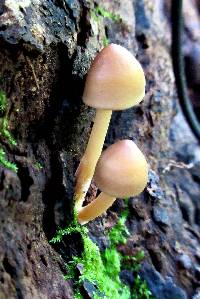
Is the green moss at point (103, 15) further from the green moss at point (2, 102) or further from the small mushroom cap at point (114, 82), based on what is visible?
the green moss at point (2, 102)

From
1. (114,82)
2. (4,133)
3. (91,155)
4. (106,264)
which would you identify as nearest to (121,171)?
(91,155)

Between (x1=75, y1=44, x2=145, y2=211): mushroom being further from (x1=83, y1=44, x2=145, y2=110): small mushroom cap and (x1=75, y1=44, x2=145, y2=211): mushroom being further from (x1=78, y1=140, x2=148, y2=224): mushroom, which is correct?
(x1=78, y1=140, x2=148, y2=224): mushroom

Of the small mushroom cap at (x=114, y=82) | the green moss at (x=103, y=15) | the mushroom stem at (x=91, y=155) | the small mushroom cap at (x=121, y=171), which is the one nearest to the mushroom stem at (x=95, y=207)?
the mushroom stem at (x=91, y=155)

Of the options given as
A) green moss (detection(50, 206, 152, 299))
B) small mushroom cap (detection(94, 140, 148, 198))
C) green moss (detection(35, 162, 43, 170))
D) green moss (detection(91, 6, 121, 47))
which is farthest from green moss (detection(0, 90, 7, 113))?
green moss (detection(91, 6, 121, 47))

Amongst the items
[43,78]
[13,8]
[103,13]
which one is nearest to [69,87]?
→ [43,78]

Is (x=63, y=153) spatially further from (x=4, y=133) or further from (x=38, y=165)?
(x=4, y=133)
